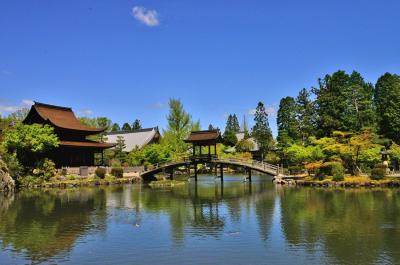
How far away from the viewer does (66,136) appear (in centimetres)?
6500

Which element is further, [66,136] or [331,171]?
[66,136]

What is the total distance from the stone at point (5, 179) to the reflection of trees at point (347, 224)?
30539 mm

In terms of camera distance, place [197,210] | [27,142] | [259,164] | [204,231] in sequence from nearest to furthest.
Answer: [204,231] → [197,210] → [27,142] → [259,164]

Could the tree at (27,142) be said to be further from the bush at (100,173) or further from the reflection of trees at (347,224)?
the reflection of trees at (347,224)

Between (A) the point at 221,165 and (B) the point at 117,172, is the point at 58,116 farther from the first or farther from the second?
(A) the point at 221,165

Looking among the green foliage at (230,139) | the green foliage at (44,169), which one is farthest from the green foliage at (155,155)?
the green foliage at (230,139)

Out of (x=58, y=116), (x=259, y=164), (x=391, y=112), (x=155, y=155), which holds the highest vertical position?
(x=58, y=116)

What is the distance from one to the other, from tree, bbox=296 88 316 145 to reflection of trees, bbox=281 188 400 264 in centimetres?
3214

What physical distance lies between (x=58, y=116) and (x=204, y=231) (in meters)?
49.8

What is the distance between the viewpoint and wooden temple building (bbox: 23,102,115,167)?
61625 millimetres

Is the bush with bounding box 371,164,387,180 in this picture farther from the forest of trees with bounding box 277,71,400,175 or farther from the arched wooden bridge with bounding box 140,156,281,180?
the arched wooden bridge with bounding box 140,156,281,180

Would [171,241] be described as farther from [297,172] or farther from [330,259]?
[297,172]

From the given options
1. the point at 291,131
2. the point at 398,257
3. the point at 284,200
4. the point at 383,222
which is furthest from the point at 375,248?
the point at 291,131

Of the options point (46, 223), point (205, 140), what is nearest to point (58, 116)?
point (205, 140)
